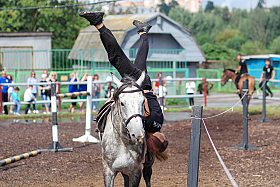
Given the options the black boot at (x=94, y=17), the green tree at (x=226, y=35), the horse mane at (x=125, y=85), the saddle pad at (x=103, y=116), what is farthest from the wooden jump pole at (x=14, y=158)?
the green tree at (x=226, y=35)

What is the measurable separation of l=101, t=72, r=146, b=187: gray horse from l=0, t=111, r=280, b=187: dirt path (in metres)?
1.80

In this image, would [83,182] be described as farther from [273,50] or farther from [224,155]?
[273,50]

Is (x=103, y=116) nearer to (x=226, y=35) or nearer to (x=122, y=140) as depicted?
(x=122, y=140)

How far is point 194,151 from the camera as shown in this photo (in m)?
4.46

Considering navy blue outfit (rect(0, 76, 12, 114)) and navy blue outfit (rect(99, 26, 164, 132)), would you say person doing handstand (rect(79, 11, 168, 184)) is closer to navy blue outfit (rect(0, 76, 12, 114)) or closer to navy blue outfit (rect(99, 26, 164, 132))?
navy blue outfit (rect(99, 26, 164, 132))

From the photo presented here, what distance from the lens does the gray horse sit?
4.03m

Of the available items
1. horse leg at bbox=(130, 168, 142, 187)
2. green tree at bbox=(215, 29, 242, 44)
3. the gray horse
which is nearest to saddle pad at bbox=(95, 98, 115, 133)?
the gray horse

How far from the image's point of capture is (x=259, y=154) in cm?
855

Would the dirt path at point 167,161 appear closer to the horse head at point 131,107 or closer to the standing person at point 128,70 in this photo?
the standing person at point 128,70

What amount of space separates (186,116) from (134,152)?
36.8 ft

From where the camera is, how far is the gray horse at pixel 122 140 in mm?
4027

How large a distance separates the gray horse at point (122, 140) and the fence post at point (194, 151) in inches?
23.4

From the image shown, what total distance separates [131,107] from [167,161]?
14.4ft

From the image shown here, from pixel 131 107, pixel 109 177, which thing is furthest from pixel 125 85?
pixel 109 177
